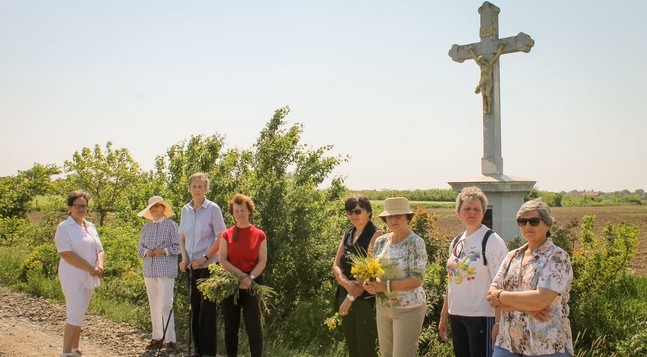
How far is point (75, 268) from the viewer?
5.88 metres

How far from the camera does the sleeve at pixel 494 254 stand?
408cm

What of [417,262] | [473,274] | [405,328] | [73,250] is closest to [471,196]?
[473,274]

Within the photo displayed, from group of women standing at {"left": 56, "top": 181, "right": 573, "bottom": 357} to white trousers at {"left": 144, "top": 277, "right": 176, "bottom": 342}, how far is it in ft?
0.04

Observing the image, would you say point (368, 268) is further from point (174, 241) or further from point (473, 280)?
point (174, 241)

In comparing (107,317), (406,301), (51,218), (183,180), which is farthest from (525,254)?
(51,218)

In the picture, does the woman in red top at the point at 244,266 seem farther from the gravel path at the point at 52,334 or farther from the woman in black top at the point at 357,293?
the gravel path at the point at 52,334

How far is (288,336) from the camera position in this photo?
711 cm

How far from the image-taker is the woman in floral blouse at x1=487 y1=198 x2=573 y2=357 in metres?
3.38

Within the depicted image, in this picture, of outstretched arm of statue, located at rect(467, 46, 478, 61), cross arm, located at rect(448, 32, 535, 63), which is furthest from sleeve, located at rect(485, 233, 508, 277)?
outstretched arm of statue, located at rect(467, 46, 478, 61)

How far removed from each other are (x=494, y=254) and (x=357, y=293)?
132cm

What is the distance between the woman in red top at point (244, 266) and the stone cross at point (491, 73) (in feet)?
13.0

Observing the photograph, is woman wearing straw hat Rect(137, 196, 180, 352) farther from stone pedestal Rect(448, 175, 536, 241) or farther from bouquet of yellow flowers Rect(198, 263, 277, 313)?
stone pedestal Rect(448, 175, 536, 241)

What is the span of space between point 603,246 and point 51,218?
12467mm

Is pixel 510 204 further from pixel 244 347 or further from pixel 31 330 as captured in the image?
pixel 31 330
